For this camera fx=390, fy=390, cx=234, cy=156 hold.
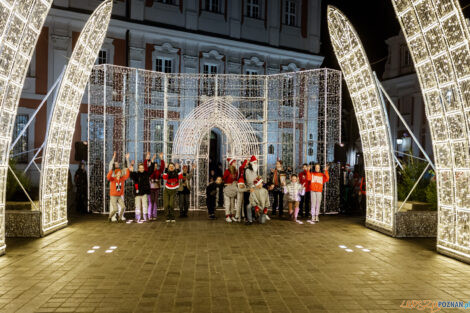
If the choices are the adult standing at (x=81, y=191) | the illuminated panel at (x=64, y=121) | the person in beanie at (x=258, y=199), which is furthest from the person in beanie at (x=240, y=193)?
the adult standing at (x=81, y=191)

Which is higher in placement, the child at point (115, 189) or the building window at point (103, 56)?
the building window at point (103, 56)

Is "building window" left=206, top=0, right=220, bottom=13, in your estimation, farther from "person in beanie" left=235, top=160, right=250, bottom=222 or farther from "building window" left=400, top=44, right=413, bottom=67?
"building window" left=400, top=44, right=413, bottom=67

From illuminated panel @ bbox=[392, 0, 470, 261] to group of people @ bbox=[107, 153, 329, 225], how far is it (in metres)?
4.30

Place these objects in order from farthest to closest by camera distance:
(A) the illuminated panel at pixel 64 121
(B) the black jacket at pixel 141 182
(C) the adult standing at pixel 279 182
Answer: (C) the adult standing at pixel 279 182, (B) the black jacket at pixel 141 182, (A) the illuminated panel at pixel 64 121

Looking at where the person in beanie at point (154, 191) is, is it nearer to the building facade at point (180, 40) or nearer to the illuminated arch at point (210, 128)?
the illuminated arch at point (210, 128)

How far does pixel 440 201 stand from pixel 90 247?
7.11 m

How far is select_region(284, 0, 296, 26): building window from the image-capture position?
2760cm

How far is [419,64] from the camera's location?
7.82 meters

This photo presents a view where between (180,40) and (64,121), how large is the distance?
51.0 ft

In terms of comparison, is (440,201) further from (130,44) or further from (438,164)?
(130,44)

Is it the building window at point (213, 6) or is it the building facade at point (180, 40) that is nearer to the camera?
the building facade at point (180, 40)

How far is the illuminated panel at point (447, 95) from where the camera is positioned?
6789 millimetres

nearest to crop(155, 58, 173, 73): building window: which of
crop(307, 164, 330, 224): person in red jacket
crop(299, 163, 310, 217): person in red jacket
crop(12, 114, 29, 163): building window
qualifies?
crop(12, 114, 29, 163): building window

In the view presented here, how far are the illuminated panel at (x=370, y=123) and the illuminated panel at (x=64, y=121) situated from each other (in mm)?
6079
